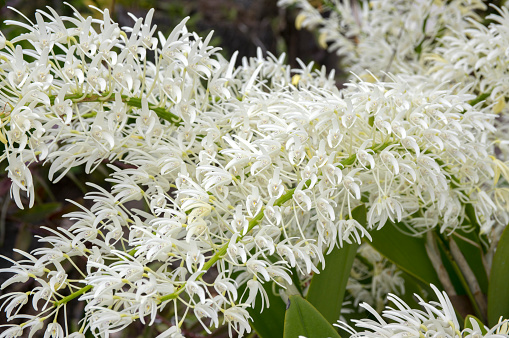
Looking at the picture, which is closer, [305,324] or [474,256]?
[305,324]

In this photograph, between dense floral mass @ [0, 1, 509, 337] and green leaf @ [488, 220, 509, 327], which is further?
green leaf @ [488, 220, 509, 327]

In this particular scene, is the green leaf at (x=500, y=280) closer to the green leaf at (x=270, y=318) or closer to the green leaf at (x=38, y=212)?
the green leaf at (x=270, y=318)

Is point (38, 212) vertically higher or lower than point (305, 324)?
lower

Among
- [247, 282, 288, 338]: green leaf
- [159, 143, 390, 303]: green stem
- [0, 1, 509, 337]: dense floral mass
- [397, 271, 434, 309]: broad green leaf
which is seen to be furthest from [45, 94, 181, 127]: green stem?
[397, 271, 434, 309]: broad green leaf

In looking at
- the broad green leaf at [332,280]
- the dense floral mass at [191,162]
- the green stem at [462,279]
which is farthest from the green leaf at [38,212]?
the green stem at [462,279]

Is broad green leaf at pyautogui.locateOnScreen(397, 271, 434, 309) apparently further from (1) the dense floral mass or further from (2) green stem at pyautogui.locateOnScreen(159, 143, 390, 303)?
(2) green stem at pyautogui.locateOnScreen(159, 143, 390, 303)

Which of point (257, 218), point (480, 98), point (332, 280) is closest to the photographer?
point (257, 218)

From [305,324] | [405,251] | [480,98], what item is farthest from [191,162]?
[480,98]

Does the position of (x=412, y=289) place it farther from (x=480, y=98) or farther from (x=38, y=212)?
(x=38, y=212)
